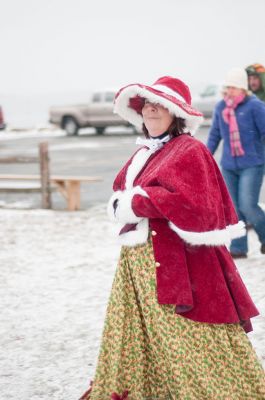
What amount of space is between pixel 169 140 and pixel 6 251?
182 inches

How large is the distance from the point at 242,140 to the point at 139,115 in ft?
9.47

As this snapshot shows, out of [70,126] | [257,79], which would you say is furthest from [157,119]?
[70,126]

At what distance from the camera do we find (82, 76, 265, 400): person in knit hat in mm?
3172

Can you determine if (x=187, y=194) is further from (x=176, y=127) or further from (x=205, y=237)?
(x=176, y=127)

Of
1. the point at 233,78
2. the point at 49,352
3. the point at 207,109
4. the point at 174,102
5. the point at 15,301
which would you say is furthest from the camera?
the point at 207,109

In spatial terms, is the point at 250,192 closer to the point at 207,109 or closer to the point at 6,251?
the point at 6,251

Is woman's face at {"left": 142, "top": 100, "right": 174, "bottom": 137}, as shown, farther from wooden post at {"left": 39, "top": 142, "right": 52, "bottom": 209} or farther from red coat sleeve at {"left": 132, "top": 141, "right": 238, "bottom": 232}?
wooden post at {"left": 39, "top": 142, "right": 52, "bottom": 209}

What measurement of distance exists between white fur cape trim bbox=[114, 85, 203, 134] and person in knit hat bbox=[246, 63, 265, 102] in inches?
148

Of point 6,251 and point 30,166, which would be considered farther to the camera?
point 30,166

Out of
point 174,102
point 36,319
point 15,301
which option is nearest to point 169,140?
point 174,102

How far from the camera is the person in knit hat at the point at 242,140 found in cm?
629

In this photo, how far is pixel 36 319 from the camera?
525 cm

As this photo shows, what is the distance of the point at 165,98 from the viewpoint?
325 centimetres

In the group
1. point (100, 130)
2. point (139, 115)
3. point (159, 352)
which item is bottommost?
point (100, 130)
